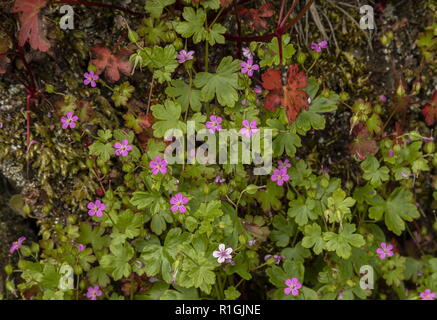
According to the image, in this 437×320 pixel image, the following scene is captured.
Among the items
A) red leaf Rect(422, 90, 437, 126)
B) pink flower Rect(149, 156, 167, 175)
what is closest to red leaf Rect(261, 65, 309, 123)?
pink flower Rect(149, 156, 167, 175)

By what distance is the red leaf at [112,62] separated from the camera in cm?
238

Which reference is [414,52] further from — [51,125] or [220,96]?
[51,125]

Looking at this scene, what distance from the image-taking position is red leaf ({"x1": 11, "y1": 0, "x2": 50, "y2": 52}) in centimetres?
216

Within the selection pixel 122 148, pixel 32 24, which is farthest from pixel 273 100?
→ pixel 32 24

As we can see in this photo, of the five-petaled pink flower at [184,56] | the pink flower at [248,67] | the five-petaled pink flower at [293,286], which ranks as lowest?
the five-petaled pink flower at [293,286]

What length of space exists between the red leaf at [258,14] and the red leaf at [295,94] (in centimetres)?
31

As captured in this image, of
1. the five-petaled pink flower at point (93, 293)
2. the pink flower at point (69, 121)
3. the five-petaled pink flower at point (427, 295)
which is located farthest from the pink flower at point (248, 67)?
the five-petaled pink flower at point (427, 295)

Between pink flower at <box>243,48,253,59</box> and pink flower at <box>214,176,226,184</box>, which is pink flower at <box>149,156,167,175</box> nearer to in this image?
pink flower at <box>214,176,226,184</box>

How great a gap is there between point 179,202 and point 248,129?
497mm

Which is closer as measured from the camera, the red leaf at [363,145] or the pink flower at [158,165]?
the pink flower at [158,165]

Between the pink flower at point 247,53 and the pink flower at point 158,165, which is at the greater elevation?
Answer: the pink flower at point 247,53

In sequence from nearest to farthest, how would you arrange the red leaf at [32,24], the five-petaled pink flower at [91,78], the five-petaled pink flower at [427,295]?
the red leaf at [32,24]
the five-petaled pink flower at [91,78]
the five-petaled pink flower at [427,295]

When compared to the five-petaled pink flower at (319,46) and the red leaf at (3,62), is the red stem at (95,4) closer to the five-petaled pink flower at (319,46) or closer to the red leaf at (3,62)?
the red leaf at (3,62)

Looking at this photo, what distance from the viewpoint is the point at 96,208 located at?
2.43 metres
